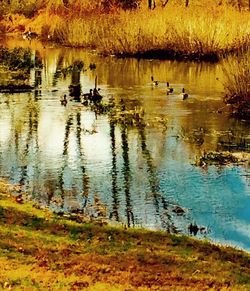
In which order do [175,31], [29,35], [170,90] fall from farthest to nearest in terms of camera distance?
1. [29,35]
2. [175,31]
3. [170,90]

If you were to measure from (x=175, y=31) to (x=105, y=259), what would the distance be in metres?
24.7

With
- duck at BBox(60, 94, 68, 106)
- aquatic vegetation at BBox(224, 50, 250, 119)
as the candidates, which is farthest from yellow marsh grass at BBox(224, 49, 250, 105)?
duck at BBox(60, 94, 68, 106)

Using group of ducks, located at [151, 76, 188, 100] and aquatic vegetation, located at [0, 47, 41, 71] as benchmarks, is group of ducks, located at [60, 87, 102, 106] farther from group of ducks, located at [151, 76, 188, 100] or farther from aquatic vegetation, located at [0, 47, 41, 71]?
aquatic vegetation, located at [0, 47, 41, 71]

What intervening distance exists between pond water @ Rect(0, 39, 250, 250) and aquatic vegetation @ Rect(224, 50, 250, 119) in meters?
0.47

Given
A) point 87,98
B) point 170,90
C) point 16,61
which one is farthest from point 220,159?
point 16,61

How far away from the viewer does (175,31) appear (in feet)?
102

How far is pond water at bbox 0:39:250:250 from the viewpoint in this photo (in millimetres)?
9766

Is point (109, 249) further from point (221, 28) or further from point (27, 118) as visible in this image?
point (221, 28)

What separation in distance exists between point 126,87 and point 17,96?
4.30 m

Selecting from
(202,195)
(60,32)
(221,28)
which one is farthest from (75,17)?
(202,195)

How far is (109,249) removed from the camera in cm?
762

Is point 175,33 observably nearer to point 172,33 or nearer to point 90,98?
point 172,33

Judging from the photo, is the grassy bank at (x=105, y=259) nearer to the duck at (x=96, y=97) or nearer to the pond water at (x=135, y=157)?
the pond water at (x=135, y=157)

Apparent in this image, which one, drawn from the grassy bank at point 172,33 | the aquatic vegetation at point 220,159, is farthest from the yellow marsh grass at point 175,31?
the aquatic vegetation at point 220,159
